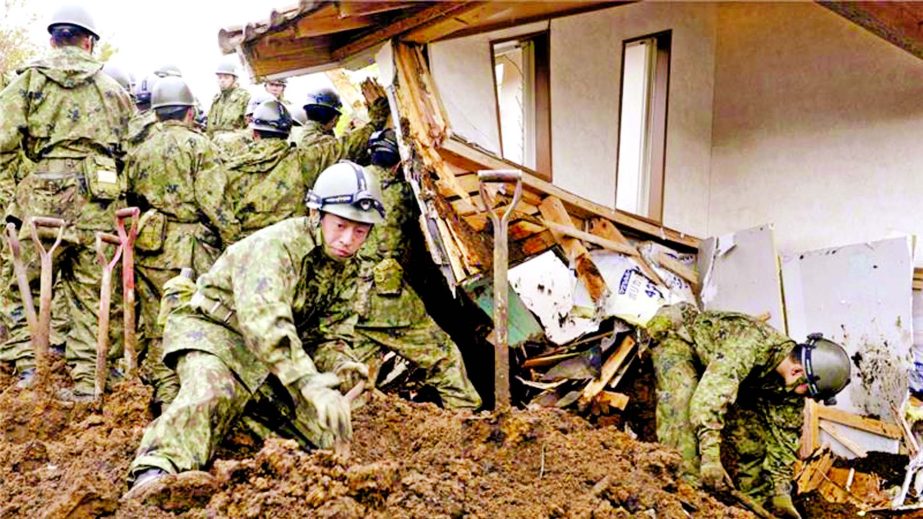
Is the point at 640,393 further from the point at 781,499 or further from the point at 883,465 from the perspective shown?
the point at 883,465

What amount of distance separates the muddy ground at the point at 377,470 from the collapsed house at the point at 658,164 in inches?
55.8

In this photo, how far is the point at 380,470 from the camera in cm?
300

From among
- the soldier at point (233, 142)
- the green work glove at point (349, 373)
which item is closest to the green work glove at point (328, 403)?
the green work glove at point (349, 373)

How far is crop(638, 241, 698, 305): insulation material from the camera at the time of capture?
7184mm

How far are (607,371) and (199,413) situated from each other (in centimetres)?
297

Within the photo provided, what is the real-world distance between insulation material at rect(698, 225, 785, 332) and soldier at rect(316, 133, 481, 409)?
3169mm

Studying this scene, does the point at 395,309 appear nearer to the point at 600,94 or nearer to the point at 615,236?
the point at 615,236

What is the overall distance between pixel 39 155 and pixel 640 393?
167 inches

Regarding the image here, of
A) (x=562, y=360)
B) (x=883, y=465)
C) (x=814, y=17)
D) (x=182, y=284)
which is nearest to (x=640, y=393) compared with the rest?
(x=562, y=360)

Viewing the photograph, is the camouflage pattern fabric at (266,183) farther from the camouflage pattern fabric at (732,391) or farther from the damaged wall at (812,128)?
the damaged wall at (812,128)

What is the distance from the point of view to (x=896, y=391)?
616 cm

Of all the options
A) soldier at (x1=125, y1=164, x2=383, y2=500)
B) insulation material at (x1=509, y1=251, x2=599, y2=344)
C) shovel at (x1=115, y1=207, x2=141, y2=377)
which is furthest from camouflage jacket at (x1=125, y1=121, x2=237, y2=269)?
insulation material at (x1=509, y1=251, x2=599, y2=344)

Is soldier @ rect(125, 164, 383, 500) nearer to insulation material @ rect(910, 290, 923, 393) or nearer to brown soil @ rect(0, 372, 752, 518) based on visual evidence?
brown soil @ rect(0, 372, 752, 518)

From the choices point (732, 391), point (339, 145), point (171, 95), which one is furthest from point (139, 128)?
point (732, 391)
